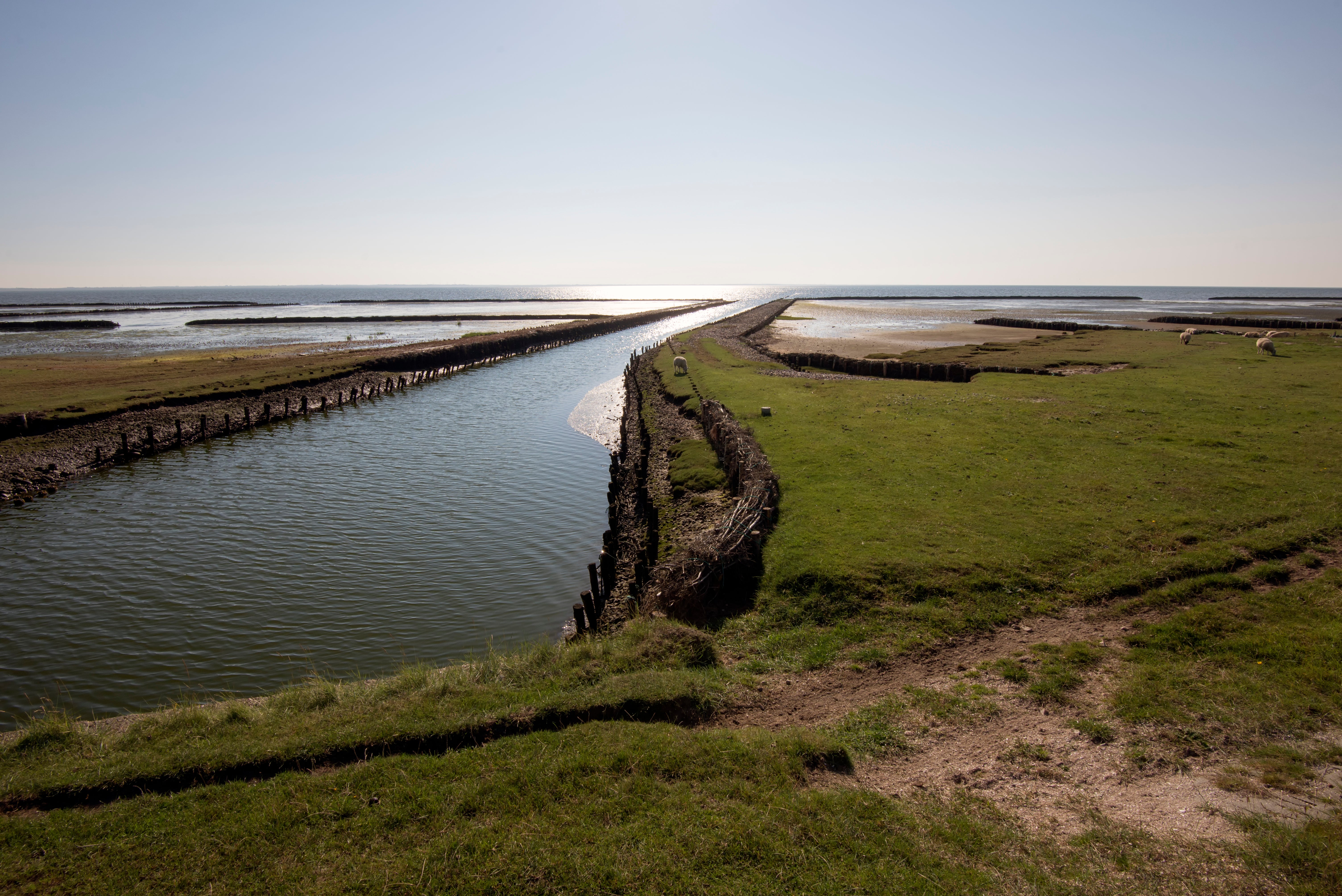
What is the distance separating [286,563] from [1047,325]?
7732cm

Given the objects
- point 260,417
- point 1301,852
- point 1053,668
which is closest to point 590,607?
point 1053,668

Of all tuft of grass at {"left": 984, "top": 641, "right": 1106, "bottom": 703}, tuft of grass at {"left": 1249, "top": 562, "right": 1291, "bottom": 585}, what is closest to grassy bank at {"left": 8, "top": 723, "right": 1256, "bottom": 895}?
tuft of grass at {"left": 984, "top": 641, "right": 1106, "bottom": 703}

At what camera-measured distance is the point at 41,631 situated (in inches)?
518

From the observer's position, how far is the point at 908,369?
36.6m

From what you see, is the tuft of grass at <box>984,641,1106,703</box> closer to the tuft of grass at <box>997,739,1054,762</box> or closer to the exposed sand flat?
the tuft of grass at <box>997,739,1054,762</box>

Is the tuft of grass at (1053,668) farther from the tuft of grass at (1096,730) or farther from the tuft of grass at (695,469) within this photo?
the tuft of grass at (695,469)

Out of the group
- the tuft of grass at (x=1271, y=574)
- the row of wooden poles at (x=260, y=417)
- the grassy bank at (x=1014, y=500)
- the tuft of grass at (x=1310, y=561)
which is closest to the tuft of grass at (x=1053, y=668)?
the grassy bank at (x=1014, y=500)

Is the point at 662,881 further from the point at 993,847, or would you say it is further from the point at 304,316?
the point at 304,316

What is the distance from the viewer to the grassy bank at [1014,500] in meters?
10.7

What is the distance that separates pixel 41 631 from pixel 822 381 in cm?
3015

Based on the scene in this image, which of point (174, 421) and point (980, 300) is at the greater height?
point (980, 300)

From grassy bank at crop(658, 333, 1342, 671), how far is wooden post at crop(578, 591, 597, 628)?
9.49 ft

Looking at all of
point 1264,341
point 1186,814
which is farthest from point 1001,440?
point 1264,341

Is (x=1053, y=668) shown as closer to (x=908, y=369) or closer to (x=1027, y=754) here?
(x=1027, y=754)
